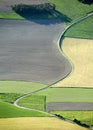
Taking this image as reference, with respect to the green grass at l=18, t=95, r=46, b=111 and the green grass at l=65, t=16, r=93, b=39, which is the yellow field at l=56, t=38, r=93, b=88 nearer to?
the green grass at l=65, t=16, r=93, b=39

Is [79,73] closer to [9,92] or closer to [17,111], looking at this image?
[9,92]

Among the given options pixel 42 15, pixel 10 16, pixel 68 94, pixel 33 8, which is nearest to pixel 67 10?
pixel 42 15

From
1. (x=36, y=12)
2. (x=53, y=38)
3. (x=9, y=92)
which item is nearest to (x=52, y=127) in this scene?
(x=9, y=92)

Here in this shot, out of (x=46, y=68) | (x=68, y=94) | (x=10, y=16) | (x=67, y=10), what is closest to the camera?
(x=68, y=94)

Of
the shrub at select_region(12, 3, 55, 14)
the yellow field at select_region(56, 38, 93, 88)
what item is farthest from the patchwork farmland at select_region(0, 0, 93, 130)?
the shrub at select_region(12, 3, 55, 14)

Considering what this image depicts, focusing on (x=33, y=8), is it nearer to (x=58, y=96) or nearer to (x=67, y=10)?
(x=67, y=10)

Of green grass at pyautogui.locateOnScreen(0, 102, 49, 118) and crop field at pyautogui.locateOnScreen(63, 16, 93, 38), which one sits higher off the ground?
crop field at pyautogui.locateOnScreen(63, 16, 93, 38)

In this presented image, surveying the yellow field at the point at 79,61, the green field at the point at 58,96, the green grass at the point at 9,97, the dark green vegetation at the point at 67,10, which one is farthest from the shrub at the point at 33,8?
the green grass at the point at 9,97
